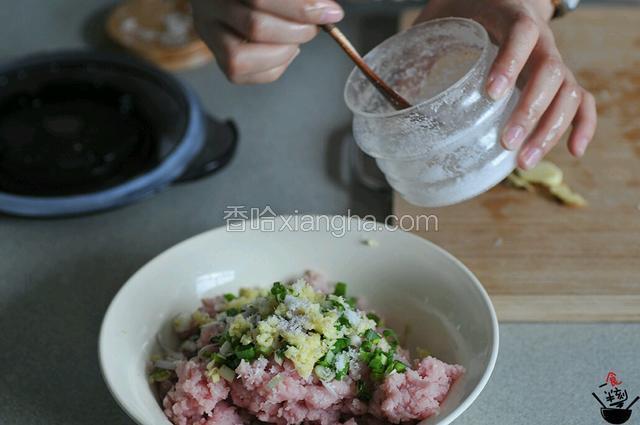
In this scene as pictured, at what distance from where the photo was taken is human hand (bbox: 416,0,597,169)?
3.30 ft

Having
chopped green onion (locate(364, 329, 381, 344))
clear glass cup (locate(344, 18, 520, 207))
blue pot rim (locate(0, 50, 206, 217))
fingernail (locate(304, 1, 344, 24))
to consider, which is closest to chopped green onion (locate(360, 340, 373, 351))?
chopped green onion (locate(364, 329, 381, 344))

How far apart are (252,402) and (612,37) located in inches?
47.5

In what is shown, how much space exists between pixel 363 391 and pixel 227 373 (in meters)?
0.16

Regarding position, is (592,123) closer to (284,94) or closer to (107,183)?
(284,94)

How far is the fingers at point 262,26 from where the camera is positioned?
111 cm

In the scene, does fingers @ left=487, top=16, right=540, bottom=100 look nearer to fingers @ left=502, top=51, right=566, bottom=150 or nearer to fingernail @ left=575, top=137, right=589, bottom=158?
fingers @ left=502, top=51, right=566, bottom=150

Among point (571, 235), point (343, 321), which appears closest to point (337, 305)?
point (343, 321)

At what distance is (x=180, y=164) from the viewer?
4.53 ft

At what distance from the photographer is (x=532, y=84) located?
1.06 meters

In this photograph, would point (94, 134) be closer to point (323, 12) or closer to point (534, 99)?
point (323, 12)

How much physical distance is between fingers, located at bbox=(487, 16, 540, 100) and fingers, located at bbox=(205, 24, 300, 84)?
12.9 inches

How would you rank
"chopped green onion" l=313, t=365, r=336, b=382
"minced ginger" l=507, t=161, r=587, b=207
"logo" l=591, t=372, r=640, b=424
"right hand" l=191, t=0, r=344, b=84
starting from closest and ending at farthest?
"chopped green onion" l=313, t=365, r=336, b=382, "logo" l=591, t=372, r=640, b=424, "right hand" l=191, t=0, r=344, b=84, "minced ginger" l=507, t=161, r=587, b=207

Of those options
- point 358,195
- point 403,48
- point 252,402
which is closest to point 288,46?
point 403,48

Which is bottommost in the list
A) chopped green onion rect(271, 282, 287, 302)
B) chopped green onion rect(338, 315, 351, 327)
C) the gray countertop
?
the gray countertop
